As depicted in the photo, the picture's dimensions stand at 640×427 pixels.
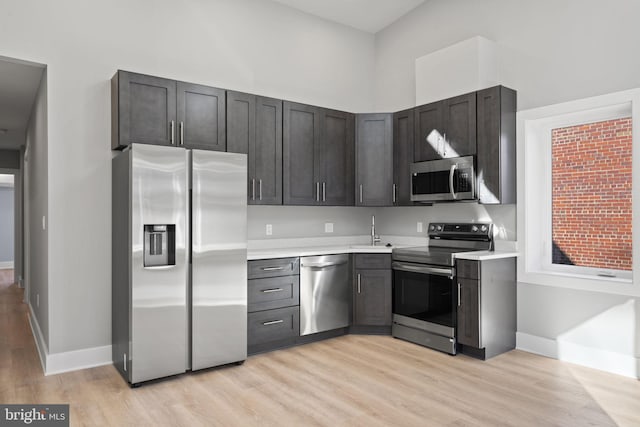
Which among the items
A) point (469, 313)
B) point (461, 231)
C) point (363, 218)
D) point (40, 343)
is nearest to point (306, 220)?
point (363, 218)

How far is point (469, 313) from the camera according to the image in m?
3.70

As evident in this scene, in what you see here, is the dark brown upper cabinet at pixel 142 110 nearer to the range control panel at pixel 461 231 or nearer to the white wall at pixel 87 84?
the white wall at pixel 87 84

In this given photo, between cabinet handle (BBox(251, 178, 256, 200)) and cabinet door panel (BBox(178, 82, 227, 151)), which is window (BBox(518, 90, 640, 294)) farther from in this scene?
cabinet door panel (BBox(178, 82, 227, 151))

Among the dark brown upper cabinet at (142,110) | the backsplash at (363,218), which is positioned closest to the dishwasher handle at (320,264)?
the backsplash at (363,218)

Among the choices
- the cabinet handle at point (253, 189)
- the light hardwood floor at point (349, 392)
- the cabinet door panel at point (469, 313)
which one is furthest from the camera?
the cabinet handle at point (253, 189)

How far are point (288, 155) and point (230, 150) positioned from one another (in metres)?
0.63

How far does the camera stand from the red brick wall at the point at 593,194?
3.52 m

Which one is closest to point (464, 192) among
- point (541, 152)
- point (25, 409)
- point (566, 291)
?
point (541, 152)

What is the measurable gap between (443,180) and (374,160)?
90cm

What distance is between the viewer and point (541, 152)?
3982mm

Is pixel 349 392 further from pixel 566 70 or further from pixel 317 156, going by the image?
pixel 566 70

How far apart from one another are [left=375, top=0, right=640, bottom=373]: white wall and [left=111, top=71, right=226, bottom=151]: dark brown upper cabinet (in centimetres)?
231

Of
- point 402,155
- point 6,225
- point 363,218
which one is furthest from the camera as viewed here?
point 6,225

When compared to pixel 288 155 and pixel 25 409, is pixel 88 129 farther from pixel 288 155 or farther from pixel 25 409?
pixel 25 409
